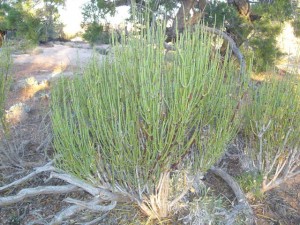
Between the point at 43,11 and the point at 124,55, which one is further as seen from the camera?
the point at 43,11

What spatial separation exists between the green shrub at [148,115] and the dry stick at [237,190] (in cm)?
80

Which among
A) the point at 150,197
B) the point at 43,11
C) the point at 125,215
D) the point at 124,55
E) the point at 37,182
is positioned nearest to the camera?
the point at 124,55

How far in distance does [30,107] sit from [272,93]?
489cm

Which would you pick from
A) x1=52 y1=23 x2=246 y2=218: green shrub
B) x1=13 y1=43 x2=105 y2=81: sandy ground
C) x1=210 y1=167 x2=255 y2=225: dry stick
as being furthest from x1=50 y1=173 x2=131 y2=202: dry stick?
x1=13 y1=43 x2=105 y2=81: sandy ground

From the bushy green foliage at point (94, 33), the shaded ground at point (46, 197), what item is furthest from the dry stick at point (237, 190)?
the bushy green foliage at point (94, 33)

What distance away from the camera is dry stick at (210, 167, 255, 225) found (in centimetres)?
399

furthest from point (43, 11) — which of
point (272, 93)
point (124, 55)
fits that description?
point (272, 93)

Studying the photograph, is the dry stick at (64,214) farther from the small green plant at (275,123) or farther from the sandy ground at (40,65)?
the sandy ground at (40,65)

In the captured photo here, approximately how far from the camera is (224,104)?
3383 millimetres

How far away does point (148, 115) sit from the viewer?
9.50ft

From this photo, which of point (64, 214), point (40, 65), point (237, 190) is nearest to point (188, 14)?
point (237, 190)

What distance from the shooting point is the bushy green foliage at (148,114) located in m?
2.87

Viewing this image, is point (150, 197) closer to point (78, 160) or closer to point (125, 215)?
point (125, 215)

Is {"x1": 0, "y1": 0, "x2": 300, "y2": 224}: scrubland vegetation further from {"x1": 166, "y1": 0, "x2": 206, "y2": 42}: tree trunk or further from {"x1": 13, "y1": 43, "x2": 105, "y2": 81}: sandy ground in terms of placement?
{"x1": 13, "y1": 43, "x2": 105, "y2": 81}: sandy ground
